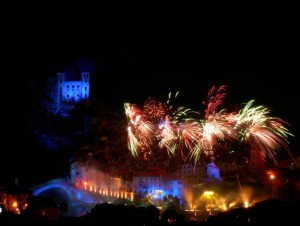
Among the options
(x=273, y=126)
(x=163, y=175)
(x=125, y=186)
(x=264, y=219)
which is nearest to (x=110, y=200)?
(x=125, y=186)

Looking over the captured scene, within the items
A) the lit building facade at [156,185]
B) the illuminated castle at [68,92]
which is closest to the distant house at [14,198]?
the lit building facade at [156,185]

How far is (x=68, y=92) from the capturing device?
4059cm

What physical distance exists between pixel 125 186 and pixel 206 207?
19.9 feet

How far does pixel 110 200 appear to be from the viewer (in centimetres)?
2939

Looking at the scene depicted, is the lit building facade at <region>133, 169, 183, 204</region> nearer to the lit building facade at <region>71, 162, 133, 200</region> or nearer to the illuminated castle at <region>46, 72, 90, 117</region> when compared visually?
the lit building facade at <region>71, 162, 133, 200</region>

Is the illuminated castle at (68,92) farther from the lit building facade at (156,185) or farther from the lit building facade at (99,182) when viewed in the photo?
the lit building facade at (156,185)

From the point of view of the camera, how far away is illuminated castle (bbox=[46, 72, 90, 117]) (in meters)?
40.4

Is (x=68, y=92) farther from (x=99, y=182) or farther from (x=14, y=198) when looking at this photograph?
(x=14, y=198)

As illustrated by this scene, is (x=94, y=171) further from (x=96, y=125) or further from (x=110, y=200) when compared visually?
(x=96, y=125)

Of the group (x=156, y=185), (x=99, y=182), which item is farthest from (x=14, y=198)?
(x=156, y=185)

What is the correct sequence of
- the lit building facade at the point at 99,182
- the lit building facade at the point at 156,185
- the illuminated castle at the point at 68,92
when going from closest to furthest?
1. the lit building facade at the point at 156,185
2. the lit building facade at the point at 99,182
3. the illuminated castle at the point at 68,92

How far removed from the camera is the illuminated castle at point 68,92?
40.4 meters

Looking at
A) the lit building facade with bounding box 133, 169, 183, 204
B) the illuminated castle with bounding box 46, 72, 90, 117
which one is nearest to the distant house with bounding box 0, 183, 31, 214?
the lit building facade with bounding box 133, 169, 183, 204

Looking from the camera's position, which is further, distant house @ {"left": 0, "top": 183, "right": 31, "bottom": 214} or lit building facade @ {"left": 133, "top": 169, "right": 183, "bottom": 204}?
lit building facade @ {"left": 133, "top": 169, "right": 183, "bottom": 204}
